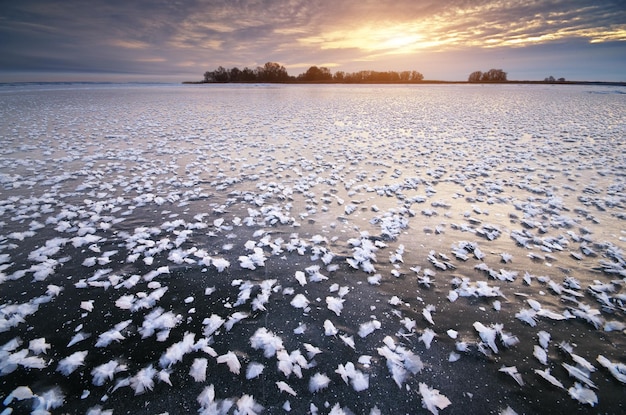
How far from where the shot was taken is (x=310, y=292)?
14.4 ft

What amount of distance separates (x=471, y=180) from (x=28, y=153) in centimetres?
1722

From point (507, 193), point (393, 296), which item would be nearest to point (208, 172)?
point (393, 296)

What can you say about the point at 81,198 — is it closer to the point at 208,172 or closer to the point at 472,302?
the point at 208,172

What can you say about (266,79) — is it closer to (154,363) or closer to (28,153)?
(28,153)

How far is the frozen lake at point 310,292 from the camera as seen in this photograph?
2.99 meters

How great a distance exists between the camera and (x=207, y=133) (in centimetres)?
1683

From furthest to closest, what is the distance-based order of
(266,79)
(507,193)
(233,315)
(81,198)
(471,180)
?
1. (266,79)
2. (471,180)
3. (507,193)
4. (81,198)
5. (233,315)

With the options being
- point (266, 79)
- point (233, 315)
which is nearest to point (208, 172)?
point (233, 315)

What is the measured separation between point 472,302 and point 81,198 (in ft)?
30.1

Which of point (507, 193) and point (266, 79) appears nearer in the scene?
point (507, 193)

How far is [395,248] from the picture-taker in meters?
5.50

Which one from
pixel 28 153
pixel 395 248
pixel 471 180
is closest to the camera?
pixel 395 248

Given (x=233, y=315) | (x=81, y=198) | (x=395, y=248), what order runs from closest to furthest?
(x=233, y=315) → (x=395, y=248) → (x=81, y=198)

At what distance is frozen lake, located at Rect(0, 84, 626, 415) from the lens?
299 cm
